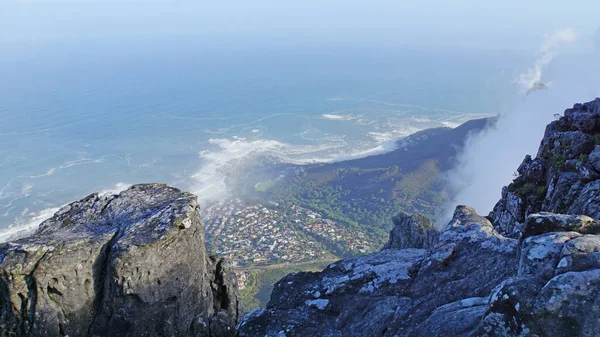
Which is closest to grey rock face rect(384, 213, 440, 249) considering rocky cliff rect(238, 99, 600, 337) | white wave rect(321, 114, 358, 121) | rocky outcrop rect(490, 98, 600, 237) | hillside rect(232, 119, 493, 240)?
rocky outcrop rect(490, 98, 600, 237)

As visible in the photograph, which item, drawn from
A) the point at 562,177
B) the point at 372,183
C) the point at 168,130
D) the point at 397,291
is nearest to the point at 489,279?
the point at 397,291

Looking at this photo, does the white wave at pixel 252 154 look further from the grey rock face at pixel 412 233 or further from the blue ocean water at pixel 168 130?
the grey rock face at pixel 412 233

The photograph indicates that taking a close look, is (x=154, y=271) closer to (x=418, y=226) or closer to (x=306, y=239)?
(x=418, y=226)

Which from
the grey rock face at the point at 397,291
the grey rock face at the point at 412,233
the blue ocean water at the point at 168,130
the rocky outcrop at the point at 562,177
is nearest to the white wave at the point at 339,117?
the blue ocean water at the point at 168,130

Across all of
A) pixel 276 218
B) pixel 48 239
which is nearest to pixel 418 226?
pixel 48 239

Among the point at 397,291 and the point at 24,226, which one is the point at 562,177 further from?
the point at 24,226
